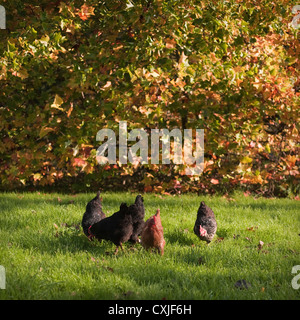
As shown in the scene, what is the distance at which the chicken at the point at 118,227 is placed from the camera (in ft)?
13.1

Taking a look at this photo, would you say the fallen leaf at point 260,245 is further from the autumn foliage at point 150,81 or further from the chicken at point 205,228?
the autumn foliage at point 150,81

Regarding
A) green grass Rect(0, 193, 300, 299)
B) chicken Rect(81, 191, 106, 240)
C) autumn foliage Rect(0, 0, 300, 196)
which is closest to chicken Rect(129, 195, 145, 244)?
green grass Rect(0, 193, 300, 299)

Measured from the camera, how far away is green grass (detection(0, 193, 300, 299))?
3240 millimetres

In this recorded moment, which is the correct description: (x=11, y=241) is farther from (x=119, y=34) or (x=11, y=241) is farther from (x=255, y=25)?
(x=255, y=25)

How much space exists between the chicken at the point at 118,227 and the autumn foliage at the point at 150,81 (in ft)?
5.44

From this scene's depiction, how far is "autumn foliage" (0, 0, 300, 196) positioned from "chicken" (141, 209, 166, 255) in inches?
68.2

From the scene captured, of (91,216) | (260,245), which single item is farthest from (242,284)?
(91,216)

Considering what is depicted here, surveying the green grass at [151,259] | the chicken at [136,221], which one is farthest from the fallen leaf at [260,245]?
the chicken at [136,221]

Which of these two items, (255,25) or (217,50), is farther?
(255,25)

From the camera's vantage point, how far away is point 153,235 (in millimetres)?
3986

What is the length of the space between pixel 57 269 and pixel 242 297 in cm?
157

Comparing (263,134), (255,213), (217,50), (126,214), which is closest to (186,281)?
(126,214)

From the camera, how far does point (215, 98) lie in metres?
6.64

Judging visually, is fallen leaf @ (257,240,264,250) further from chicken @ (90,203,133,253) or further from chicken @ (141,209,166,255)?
chicken @ (90,203,133,253)
